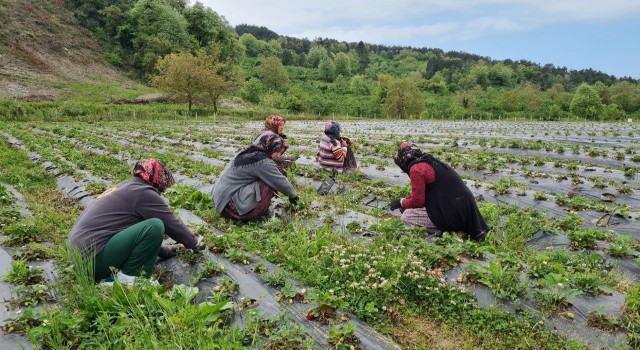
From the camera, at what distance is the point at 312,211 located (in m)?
6.30

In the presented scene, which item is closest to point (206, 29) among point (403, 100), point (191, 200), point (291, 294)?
point (403, 100)

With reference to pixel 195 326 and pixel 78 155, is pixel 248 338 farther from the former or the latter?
pixel 78 155

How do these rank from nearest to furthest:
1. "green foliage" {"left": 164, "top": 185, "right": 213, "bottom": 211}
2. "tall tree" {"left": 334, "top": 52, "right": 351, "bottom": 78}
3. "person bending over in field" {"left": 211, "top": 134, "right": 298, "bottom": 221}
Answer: "person bending over in field" {"left": 211, "top": 134, "right": 298, "bottom": 221} → "green foliage" {"left": 164, "top": 185, "right": 213, "bottom": 211} → "tall tree" {"left": 334, "top": 52, "right": 351, "bottom": 78}

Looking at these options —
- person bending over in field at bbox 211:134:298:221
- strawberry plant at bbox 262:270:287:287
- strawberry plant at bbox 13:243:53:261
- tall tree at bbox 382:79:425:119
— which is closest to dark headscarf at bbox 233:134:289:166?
person bending over in field at bbox 211:134:298:221

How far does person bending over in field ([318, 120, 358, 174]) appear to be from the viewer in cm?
862

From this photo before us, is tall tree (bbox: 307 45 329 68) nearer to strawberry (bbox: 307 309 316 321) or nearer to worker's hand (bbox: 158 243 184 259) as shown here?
worker's hand (bbox: 158 243 184 259)

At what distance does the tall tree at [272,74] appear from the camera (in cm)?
6406

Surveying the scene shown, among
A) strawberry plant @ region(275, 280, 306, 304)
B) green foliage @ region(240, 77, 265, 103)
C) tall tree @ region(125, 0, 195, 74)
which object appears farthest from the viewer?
tall tree @ region(125, 0, 195, 74)

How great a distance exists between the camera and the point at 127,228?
12.9ft

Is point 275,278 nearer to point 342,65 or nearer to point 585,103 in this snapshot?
point 585,103

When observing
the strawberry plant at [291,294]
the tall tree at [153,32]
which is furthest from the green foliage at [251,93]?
the strawberry plant at [291,294]

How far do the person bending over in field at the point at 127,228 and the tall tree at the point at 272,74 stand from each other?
2444 inches

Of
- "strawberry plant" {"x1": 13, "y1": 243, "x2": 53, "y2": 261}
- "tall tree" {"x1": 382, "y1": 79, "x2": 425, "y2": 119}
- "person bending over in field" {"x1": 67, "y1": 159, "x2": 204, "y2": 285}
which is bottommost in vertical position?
"strawberry plant" {"x1": 13, "y1": 243, "x2": 53, "y2": 261}

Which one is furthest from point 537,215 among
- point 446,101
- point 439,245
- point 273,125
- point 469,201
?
point 446,101
